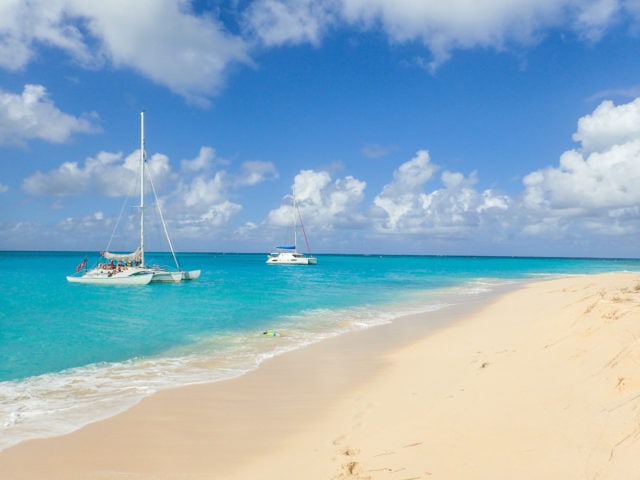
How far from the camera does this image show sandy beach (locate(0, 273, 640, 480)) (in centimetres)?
474

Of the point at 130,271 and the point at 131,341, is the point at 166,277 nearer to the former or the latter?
the point at 130,271

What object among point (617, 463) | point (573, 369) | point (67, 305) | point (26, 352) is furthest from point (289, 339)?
point (67, 305)

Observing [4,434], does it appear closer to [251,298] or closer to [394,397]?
[394,397]

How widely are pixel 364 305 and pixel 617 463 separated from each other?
22572mm

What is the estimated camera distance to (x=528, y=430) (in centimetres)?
526

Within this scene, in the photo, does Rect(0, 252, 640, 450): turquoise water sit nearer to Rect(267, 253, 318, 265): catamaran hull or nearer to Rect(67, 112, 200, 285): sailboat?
Rect(67, 112, 200, 285): sailboat

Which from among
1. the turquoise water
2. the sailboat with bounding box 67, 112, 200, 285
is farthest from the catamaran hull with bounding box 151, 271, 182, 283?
the turquoise water

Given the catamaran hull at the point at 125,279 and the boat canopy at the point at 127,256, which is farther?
the boat canopy at the point at 127,256

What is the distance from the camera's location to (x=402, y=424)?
630cm

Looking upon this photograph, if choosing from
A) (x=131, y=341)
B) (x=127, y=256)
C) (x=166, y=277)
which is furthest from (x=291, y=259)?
(x=131, y=341)

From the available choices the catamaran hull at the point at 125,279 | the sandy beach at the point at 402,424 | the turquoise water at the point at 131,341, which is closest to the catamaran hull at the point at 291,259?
the catamaran hull at the point at 125,279

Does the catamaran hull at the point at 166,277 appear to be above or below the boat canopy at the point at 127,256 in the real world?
below

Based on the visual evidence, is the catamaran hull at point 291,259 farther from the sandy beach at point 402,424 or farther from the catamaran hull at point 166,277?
the sandy beach at point 402,424

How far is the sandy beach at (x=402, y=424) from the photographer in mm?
4742
